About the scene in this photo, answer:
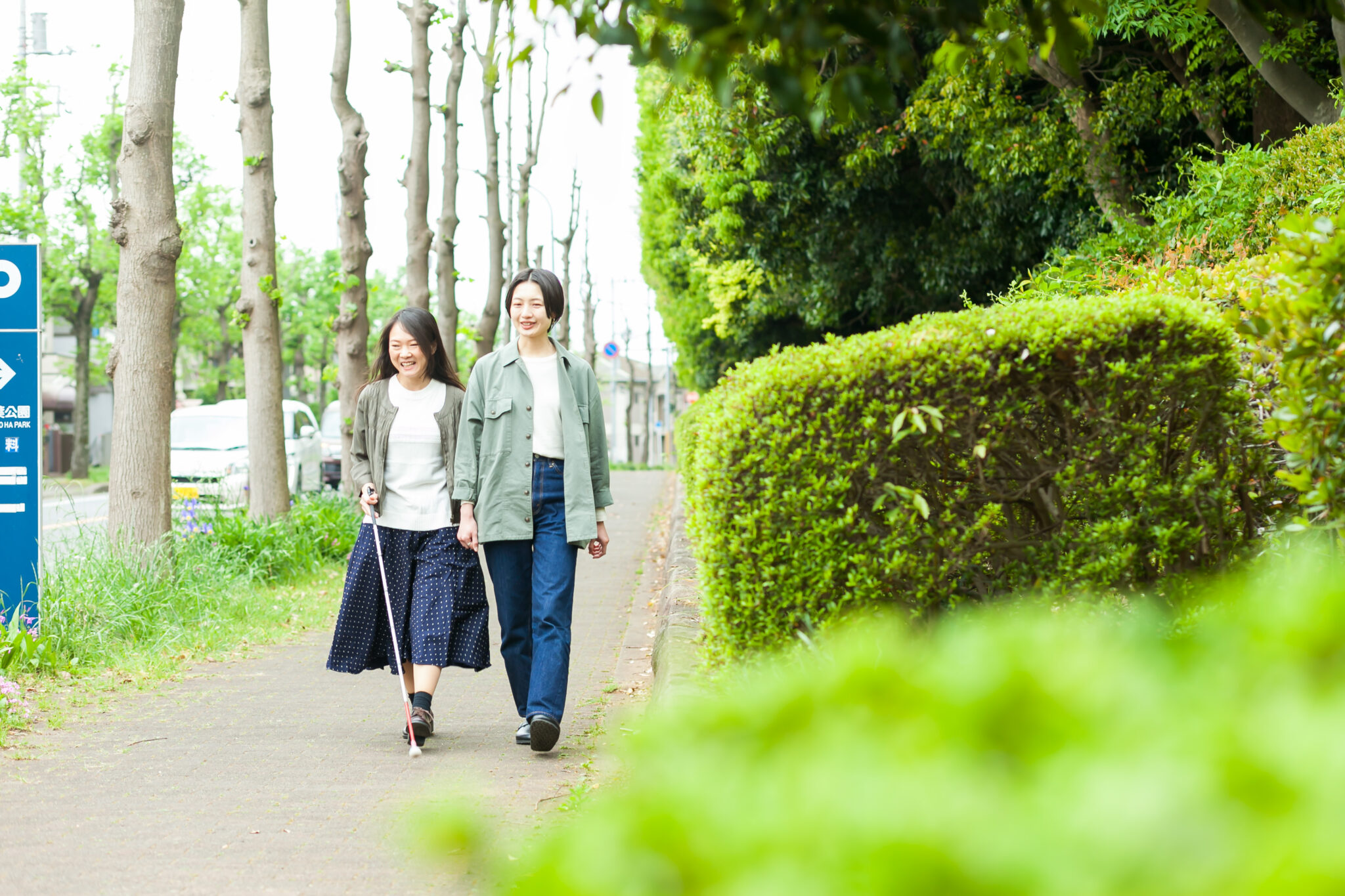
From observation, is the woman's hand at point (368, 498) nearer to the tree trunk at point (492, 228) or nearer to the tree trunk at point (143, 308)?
the tree trunk at point (143, 308)

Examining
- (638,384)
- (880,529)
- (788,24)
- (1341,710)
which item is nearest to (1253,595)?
(1341,710)

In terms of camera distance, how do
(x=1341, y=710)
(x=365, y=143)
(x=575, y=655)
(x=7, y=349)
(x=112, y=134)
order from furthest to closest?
(x=112, y=134), (x=365, y=143), (x=575, y=655), (x=7, y=349), (x=1341, y=710)

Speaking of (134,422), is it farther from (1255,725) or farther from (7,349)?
(1255,725)

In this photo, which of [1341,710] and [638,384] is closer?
[1341,710]

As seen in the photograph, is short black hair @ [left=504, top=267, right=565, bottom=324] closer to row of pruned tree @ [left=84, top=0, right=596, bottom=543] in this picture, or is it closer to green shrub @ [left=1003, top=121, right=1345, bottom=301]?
row of pruned tree @ [left=84, top=0, right=596, bottom=543]

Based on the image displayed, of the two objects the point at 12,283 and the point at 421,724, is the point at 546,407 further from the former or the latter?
the point at 12,283

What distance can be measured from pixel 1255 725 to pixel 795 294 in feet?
61.6

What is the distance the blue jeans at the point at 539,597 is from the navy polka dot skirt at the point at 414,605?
185 millimetres

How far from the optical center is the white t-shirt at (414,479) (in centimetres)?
591

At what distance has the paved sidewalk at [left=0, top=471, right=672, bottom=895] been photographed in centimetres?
389

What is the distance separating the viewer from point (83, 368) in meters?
39.8

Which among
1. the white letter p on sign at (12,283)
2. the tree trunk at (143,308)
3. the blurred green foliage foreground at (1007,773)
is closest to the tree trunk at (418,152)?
the tree trunk at (143,308)

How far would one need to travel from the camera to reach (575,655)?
27.1 ft

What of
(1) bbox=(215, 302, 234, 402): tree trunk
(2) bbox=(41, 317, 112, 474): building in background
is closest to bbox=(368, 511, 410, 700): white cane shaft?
(2) bbox=(41, 317, 112, 474): building in background
